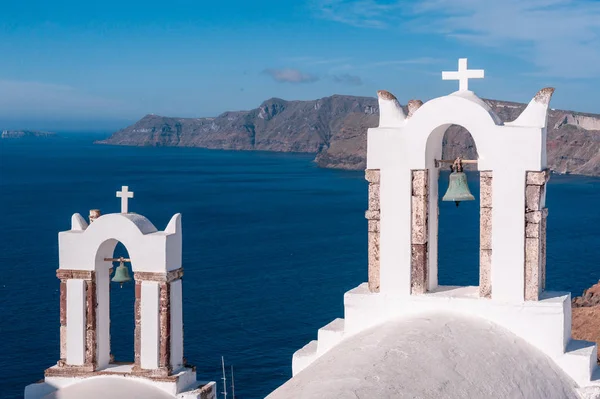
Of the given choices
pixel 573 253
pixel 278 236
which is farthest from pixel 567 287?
pixel 278 236

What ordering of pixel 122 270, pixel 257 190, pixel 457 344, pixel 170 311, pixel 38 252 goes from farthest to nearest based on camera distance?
1. pixel 257 190
2. pixel 38 252
3. pixel 122 270
4. pixel 170 311
5. pixel 457 344

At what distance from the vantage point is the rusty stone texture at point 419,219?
8867mm

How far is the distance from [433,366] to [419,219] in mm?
2168

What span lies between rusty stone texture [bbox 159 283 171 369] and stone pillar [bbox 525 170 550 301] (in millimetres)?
3819

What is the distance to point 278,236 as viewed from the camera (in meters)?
71.4

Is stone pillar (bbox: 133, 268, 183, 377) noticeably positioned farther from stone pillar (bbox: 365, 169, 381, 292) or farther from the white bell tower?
stone pillar (bbox: 365, 169, 381, 292)

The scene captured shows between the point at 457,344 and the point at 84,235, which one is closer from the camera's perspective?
the point at 457,344

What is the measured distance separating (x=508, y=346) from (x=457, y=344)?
2.31 ft

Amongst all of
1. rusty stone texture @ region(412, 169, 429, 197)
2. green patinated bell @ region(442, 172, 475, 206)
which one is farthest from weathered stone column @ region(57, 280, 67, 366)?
green patinated bell @ region(442, 172, 475, 206)

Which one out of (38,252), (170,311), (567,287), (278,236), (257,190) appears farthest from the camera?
→ (257,190)

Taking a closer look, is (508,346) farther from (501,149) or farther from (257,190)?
(257,190)

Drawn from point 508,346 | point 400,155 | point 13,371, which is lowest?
point 13,371

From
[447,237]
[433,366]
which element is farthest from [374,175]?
[447,237]

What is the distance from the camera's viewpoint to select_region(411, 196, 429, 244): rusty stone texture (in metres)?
8.87
